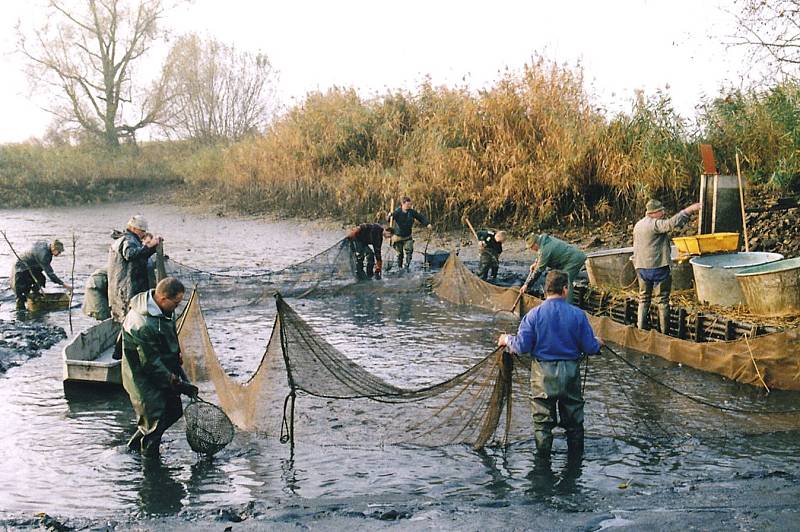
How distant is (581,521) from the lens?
184 inches

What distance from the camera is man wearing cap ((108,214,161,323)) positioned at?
878 centimetres

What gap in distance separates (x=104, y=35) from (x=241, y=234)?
22933 millimetres

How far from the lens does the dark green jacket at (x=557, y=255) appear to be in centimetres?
957

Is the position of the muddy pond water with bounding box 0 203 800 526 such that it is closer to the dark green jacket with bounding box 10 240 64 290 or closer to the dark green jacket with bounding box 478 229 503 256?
the dark green jacket with bounding box 10 240 64 290

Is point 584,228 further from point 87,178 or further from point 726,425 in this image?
point 87,178

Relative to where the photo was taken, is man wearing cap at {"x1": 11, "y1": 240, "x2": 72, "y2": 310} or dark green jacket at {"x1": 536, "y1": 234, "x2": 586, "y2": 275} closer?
dark green jacket at {"x1": 536, "y1": 234, "x2": 586, "y2": 275}

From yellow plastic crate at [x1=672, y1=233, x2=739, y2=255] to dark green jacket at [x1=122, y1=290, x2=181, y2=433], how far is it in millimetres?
6625

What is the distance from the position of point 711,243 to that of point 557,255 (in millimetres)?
1942

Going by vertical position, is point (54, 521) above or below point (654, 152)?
below

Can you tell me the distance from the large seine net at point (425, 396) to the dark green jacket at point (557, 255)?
180cm

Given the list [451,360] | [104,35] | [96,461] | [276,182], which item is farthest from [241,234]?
[104,35]

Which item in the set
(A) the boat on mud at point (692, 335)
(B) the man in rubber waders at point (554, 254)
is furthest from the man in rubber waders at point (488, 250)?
(B) the man in rubber waders at point (554, 254)

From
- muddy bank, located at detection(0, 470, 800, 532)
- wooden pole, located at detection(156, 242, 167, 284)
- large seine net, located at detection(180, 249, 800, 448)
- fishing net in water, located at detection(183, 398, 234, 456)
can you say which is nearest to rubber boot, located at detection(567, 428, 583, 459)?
large seine net, located at detection(180, 249, 800, 448)

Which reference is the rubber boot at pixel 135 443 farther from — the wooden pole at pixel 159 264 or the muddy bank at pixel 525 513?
the wooden pole at pixel 159 264
